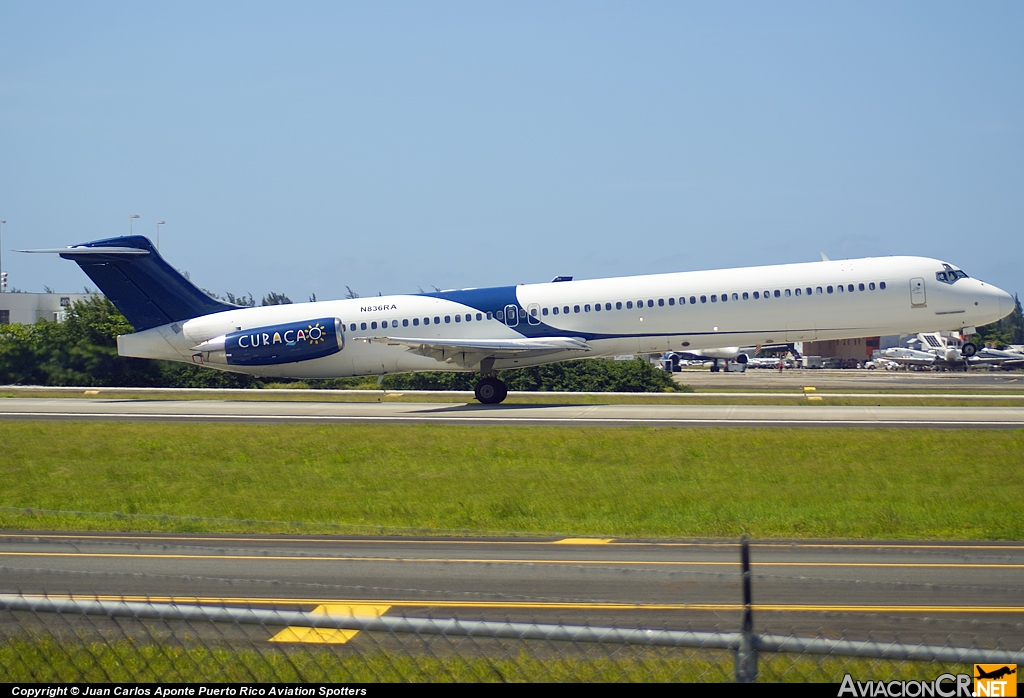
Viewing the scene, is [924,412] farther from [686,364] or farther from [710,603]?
[686,364]

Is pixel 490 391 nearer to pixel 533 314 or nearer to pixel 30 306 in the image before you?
A: pixel 533 314

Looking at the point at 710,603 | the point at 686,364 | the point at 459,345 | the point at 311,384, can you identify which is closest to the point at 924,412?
the point at 459,345

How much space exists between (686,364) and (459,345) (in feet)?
213

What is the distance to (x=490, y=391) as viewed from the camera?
117ft

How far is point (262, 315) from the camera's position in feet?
124

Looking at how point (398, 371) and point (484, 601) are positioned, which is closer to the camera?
point (484, 601)

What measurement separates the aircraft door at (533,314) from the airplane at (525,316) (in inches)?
1.9

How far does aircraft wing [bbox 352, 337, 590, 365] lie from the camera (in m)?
34.4

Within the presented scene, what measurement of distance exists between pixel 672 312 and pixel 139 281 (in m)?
20.8

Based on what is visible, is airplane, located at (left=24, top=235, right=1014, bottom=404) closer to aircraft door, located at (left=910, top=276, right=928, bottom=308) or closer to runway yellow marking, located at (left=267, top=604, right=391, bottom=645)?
aircraft door, located at (left=910, top=276, right=928, bottom=308)

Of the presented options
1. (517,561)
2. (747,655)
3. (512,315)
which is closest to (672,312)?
(512,315)

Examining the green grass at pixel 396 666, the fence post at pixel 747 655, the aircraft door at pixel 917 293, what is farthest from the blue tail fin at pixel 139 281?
the fence post at pixel 747 655

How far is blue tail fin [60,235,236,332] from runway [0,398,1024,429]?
3.71m

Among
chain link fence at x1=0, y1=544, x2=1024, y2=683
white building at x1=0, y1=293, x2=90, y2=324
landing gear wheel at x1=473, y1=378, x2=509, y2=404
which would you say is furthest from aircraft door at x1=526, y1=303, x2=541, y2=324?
white building at x1=0, y1=293, x2=90, y2=324
